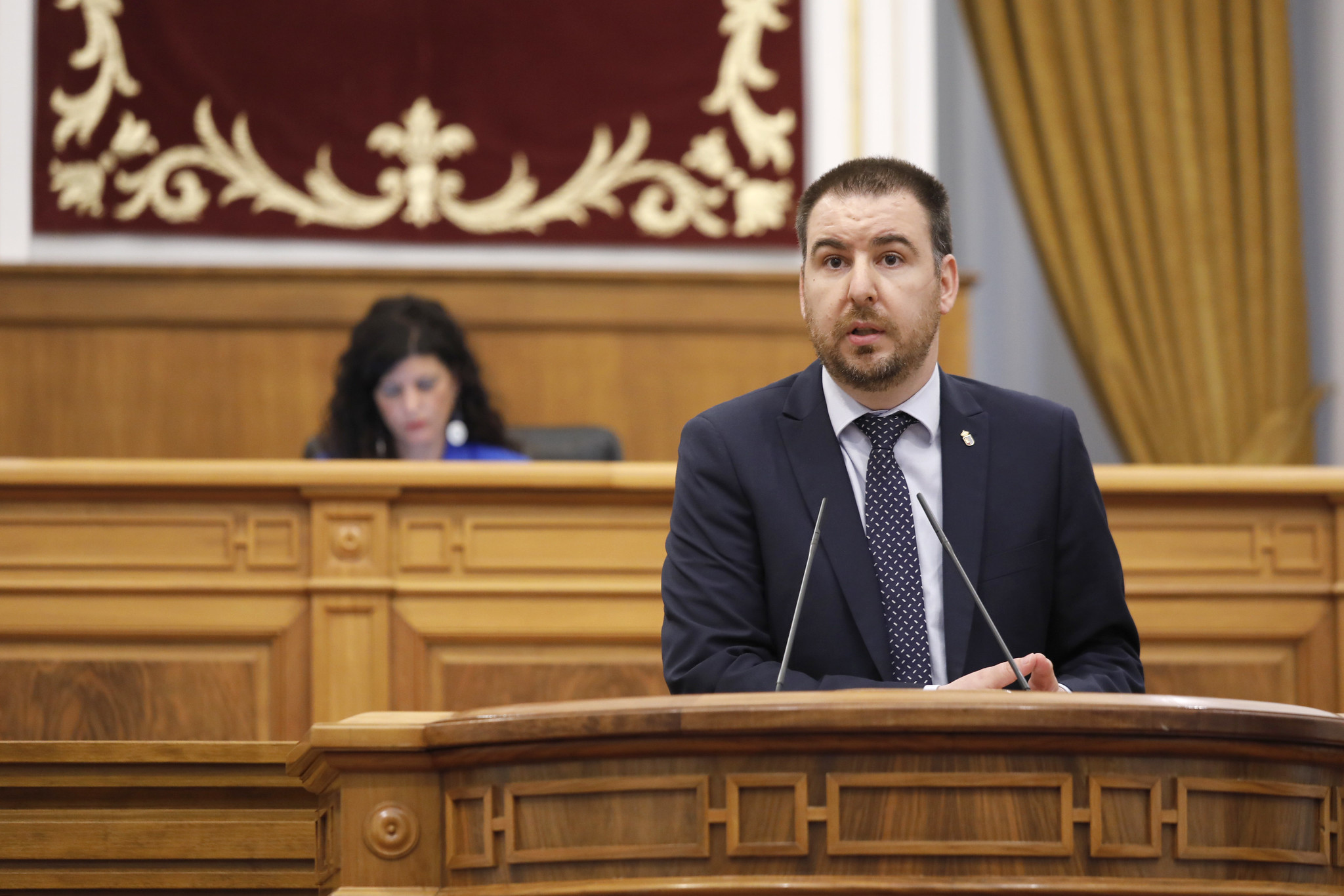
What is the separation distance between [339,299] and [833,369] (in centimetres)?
269

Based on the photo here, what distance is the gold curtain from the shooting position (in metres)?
4.44

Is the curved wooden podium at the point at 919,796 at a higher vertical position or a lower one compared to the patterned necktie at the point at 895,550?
lower

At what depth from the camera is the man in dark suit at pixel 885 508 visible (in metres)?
1.68

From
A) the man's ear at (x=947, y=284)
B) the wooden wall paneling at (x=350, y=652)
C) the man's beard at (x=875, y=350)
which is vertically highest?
the man's ear at (x=947, y=284)

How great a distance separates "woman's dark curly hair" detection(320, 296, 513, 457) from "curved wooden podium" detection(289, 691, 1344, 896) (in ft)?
7.82

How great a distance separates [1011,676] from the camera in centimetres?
146

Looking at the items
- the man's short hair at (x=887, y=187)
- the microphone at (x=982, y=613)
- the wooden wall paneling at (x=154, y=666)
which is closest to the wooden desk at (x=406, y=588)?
the wooden wall paneling at (x=154, y=666)

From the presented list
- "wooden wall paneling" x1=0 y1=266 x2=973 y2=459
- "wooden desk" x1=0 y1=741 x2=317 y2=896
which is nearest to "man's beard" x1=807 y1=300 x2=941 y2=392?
"wooden desk" x1=0 y1=741 x2=317 y2=896

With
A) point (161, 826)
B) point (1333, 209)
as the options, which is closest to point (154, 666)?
point (161, 826)

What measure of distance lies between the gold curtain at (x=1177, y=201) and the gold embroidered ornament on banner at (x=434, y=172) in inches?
32.2

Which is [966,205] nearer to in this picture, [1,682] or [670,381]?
[670,381]

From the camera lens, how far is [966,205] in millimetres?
4797

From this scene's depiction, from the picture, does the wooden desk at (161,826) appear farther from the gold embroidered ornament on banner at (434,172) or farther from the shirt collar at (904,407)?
the gold embroidered ornament on banner at (434,172)

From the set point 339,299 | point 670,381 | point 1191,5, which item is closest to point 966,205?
point 1191,5
